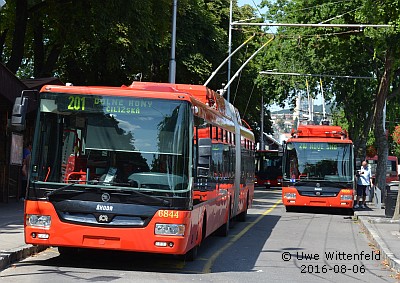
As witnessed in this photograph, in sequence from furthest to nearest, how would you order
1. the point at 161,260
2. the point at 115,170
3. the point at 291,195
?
1. the point at 291,195
2. the point at 161,260
3. the point at 115,170

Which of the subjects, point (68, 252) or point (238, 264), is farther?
point (68, 252)

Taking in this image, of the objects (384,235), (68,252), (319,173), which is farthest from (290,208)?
(68,252)

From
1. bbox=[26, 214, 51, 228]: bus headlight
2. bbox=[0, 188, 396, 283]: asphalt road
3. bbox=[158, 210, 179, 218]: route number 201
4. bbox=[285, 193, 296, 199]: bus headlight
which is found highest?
bbox=[285, 193, 296, 199]: bus headlight

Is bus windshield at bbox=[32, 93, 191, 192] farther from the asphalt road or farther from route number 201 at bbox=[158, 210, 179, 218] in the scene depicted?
the asphalt road

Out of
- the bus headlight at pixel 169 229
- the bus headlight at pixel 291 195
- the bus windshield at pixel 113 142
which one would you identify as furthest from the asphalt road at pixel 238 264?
the bus headlight at pixel 291 195

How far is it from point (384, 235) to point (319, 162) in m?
9.53

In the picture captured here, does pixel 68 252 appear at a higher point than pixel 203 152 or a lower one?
lower

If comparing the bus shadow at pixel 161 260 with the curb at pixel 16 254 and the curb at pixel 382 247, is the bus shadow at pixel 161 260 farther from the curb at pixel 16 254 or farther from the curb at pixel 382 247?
the curb at pixel 382 247

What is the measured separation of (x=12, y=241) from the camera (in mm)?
14461

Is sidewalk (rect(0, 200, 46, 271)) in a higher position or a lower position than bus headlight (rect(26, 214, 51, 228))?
lower

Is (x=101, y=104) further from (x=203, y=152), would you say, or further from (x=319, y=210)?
(x=319, y=210)

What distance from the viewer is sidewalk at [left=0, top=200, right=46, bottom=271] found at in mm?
12688

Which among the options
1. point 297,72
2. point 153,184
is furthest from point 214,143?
point 297,72

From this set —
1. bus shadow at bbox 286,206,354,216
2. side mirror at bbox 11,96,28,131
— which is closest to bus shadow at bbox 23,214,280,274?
side mirror at bbox 11,96,28,131
